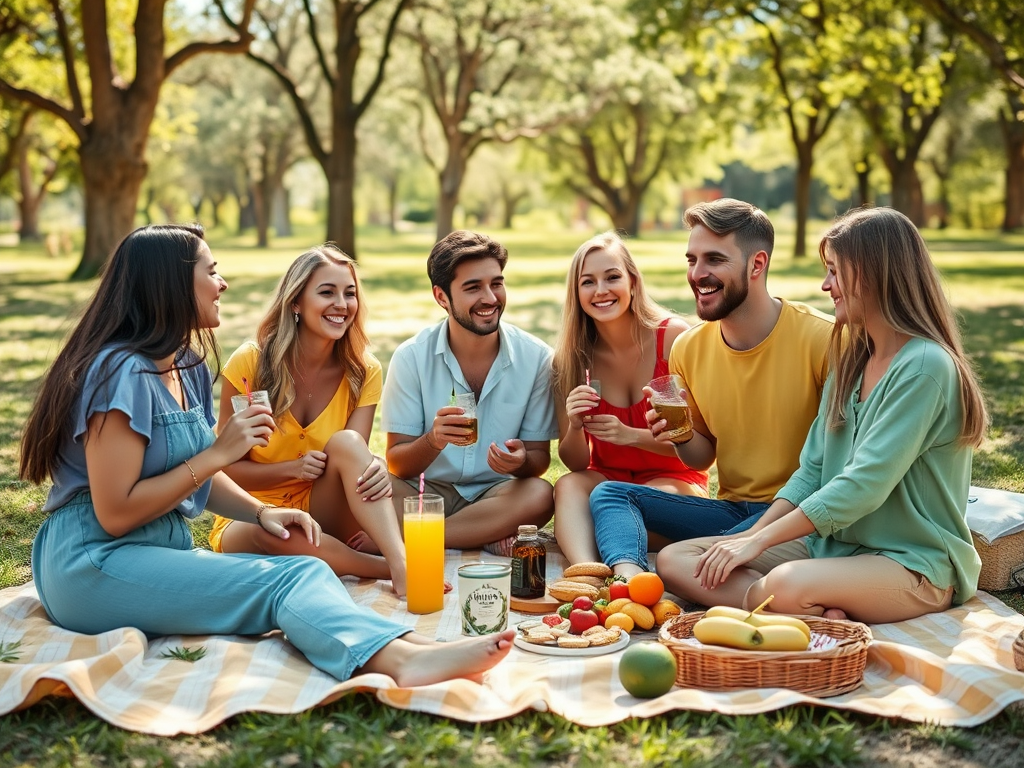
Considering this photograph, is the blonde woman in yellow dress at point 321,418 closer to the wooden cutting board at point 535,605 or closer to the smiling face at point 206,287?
the wooden cutting board at point 535,605

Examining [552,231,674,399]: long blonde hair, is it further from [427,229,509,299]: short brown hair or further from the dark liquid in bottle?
the dark liquid in bottle

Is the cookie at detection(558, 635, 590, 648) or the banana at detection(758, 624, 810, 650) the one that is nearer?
the banana at detection(758, 624, 810, 650)

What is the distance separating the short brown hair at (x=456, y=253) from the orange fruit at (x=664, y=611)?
181cm

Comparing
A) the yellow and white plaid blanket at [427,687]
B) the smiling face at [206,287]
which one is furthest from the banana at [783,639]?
the smiling face at [206,287]

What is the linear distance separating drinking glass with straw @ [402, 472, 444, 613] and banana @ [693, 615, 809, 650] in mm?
1301

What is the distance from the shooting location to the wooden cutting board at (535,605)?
14.1 ft

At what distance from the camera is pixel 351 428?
499 centimetres

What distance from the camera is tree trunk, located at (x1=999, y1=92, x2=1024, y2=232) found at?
130 ft

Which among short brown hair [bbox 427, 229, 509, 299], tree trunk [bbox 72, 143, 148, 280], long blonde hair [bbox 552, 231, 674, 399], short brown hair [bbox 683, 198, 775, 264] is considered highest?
tree trunk [bbox 72, 143, 148, 280]

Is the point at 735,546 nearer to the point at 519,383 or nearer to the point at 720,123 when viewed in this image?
the point at 519,383

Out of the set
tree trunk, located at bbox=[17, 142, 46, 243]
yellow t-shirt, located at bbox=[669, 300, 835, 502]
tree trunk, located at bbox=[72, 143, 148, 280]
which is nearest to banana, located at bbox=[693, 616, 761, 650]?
yellow t-shirt, located at bbox=[669, 300, 835, 502]

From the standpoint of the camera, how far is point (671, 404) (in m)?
4.41

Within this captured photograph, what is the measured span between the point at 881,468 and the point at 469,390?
2131 millimetres

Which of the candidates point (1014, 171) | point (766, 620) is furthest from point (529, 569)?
point (1014, 171)
